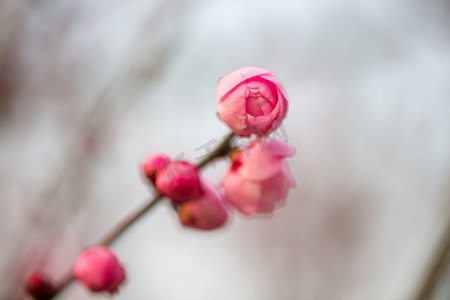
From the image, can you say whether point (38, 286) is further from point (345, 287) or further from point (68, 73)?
point (345, 287)

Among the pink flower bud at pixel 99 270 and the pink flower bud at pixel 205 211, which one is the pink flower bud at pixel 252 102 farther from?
the pink flower bud at pixel 99 270

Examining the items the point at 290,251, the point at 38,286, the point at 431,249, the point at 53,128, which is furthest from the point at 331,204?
the point at 38,286

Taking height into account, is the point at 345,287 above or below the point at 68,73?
below

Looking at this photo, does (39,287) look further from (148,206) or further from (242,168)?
(242,168)

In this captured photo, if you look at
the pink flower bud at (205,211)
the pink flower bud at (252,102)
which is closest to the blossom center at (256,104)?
the pink flower bud at (252,102)

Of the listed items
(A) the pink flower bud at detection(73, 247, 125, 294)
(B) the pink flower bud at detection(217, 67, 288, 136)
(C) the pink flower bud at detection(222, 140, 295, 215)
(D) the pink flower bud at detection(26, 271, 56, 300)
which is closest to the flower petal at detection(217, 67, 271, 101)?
(B) the pink flower bud at detection(217, 67, 288, 136)

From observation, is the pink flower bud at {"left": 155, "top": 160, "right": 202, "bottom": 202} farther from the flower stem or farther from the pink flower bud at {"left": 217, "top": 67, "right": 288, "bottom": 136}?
the pink flower bud at {"left": 217, "top": 67, "right": 288, "bottom": 136}
